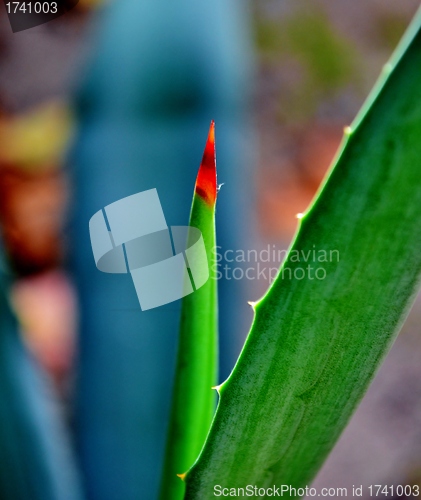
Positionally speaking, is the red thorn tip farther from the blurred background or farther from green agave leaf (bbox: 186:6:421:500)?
the blurred background

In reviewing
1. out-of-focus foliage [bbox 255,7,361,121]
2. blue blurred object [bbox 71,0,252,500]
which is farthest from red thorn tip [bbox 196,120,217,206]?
out-of-focus foliage [bbox 255,7,361,121]

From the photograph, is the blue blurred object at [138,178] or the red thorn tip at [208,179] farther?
the blue blurred object at [138,178]

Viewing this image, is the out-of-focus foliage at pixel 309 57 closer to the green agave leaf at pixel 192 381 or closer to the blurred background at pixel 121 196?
the blurred background at pixel 121 196

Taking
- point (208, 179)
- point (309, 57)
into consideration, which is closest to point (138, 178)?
A: point (208, 179)

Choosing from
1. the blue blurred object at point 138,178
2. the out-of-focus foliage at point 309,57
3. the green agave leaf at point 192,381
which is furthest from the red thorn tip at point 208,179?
the out-of-focus foliage at point 309,57

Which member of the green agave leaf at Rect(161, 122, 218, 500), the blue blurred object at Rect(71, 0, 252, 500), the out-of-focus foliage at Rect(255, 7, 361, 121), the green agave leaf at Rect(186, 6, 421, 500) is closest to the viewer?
the green agave leaf at Rect(186, 6, 421, 500)

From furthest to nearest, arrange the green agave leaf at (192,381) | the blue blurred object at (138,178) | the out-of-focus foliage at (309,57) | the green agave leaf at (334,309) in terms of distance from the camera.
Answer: the out-of-focus foliage at (309,57) → the blue blurred object at (138,178) → the green agave leaf at (192,381) → the green agave leaf at (334,309)

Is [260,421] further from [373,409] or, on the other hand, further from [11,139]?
[11,139]

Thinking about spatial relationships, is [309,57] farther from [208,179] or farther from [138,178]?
[208,179]
